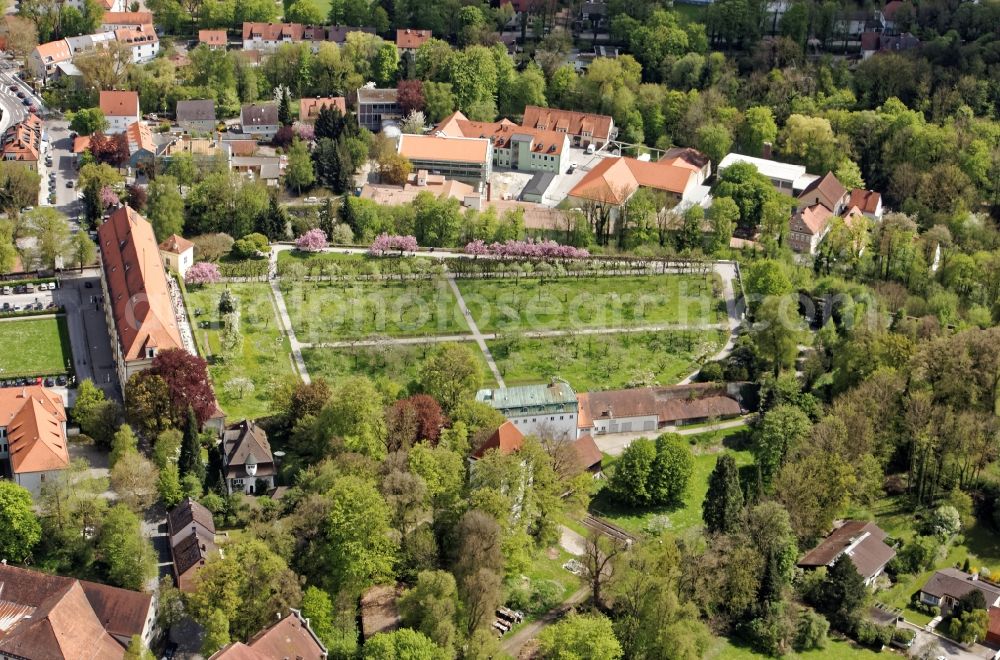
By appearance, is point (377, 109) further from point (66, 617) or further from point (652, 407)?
point (66, 617)

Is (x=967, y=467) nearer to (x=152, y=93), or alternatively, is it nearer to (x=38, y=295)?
(x=38, y=295)

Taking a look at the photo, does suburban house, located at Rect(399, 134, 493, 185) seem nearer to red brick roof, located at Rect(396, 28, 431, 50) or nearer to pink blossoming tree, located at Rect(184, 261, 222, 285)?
red brick roof, located at Rect(396, 28, 431, 50)

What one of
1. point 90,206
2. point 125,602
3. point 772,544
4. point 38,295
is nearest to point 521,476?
point 772,544

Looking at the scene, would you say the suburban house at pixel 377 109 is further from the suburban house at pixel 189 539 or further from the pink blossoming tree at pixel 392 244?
the suburban house at pixel 189 539

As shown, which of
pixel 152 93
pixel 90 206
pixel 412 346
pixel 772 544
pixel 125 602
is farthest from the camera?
pixel 152 93

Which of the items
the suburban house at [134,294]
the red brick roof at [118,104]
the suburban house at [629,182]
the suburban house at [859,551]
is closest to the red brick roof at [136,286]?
the suburban house at [134,294]

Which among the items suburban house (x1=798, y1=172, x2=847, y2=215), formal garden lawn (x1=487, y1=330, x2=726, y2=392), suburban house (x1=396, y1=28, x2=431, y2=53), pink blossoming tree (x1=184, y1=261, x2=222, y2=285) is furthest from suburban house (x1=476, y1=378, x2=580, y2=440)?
suburban house (x1=396, y1=28, x2=431, y2=53)
